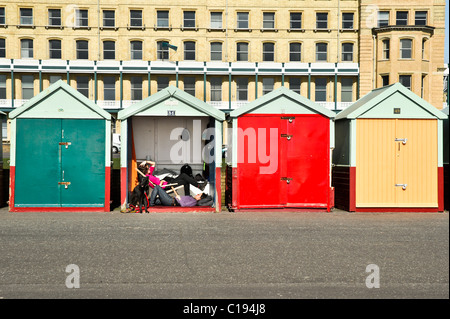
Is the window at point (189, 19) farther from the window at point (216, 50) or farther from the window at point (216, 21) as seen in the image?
the window at point (216, 50)

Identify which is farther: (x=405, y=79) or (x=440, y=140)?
(x=405, y=79)

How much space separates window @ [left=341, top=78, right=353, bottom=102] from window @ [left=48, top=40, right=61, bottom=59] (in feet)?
79.5

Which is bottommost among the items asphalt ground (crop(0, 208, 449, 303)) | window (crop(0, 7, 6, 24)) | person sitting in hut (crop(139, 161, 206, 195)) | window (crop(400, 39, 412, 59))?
asphalt ground (crop(0, 208, 449, 303))

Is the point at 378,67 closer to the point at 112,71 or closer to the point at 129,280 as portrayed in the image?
the point at 112,71

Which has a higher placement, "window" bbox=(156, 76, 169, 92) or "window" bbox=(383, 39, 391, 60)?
"window" bbox=(383, 39, 391, 60)

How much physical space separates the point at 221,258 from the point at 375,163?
25.1 feet

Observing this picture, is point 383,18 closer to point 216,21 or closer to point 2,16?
point 216,21

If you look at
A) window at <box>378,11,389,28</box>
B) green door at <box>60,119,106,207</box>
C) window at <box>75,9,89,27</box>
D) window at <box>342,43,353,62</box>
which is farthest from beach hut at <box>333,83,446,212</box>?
window at <box>75,9,89,27</box>

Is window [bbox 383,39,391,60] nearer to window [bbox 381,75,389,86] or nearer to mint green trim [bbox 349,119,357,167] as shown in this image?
window [bbox 381,75,389,86]

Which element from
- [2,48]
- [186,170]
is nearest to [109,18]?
[2,48]

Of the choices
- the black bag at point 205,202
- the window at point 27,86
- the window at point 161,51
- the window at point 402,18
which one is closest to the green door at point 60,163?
the black bag at point 205,202

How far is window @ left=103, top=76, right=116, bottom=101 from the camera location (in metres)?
48.3

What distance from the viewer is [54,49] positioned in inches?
1912

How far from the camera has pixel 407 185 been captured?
565 inches
